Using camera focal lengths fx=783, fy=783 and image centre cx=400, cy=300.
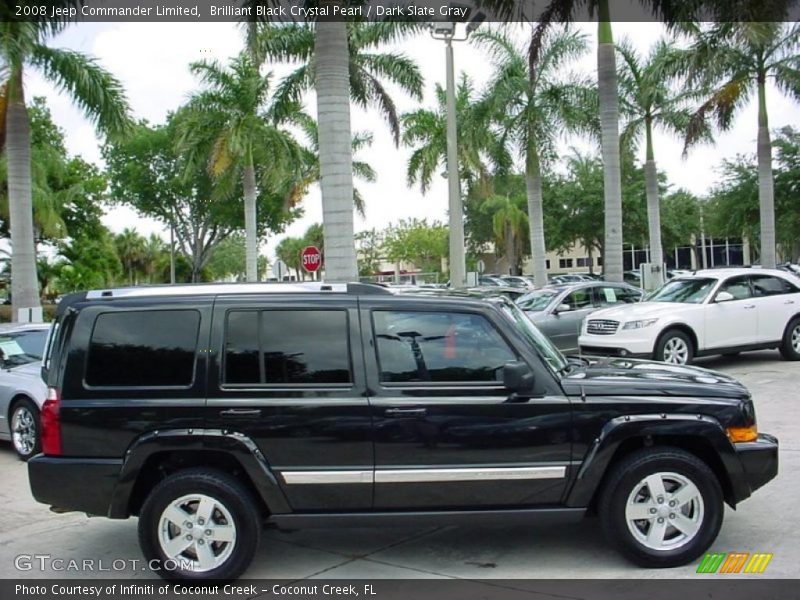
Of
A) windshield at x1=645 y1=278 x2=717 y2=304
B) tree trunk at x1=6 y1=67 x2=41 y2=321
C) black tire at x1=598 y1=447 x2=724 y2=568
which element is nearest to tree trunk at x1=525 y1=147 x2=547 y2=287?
windshield at x1=645 y1=278 x2=717 y2=304

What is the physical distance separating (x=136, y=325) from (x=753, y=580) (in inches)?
161

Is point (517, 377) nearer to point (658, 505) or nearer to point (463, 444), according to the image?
point (463, 444)

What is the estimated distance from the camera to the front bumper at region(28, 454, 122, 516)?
4.77m

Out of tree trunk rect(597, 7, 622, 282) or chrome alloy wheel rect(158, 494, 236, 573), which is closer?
chrome alloy wheel rect(158, 494, 236, 573)

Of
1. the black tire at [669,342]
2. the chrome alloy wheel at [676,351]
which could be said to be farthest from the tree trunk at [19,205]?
the chrome alloy wheel at [676,351]

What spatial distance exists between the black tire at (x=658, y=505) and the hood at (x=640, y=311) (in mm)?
8043

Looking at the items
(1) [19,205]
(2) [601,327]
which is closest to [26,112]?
(1) [19,205]

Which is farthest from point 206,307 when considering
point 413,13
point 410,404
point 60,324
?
point 413,13

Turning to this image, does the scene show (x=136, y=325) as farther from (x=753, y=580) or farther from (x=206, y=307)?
(x=753, y=580)

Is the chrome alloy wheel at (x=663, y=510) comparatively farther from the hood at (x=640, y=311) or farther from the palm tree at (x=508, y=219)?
the palm tree at (x=508, y=219)

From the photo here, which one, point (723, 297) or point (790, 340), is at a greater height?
point (723, 297)

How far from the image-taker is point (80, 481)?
188 inches

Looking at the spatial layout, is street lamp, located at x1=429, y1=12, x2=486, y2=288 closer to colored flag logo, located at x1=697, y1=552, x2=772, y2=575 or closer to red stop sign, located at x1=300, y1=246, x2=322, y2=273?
red stop sign, located at x1=300, y1=246, x2=322, y2=273

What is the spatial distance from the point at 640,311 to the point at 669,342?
679 mm
